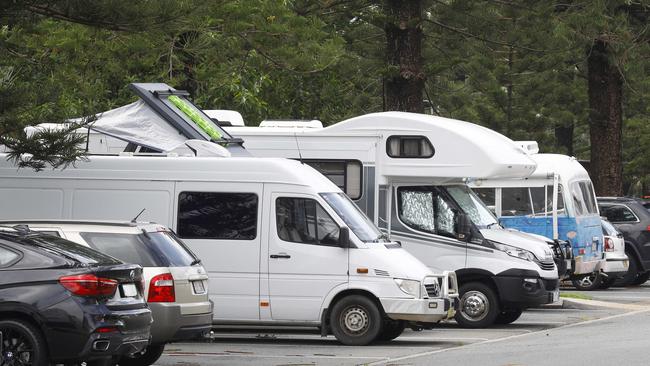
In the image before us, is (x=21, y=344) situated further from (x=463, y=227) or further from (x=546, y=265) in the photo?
(x=546, y=265)

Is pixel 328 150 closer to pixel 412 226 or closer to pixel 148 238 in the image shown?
pixel 412 226

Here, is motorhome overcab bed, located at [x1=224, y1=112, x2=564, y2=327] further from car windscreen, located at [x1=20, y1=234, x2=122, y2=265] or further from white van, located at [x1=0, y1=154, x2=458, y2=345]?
car windscreen, located at [x1=20, y1=234, x2=122, y2=265]

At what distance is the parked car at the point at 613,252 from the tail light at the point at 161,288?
13607mm

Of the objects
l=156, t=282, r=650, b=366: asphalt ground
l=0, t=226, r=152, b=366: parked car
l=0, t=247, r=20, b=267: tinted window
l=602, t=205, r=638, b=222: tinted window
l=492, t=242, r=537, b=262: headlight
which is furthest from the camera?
l=602, t=205, r=638, b=222: tinted window

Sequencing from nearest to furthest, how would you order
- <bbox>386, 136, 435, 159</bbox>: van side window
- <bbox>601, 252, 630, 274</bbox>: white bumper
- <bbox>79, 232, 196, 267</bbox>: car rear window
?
<bbox>79, 232, 196, 267</bbox>: car rear window < <bbox>386, 136, 435, 159</bbox>: van side window < <bbox>601, 252, 630, 274</bbox>: white bumper

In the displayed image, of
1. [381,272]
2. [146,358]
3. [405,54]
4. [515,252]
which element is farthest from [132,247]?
[405,54]

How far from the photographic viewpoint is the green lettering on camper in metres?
18.4

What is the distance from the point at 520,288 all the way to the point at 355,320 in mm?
3435

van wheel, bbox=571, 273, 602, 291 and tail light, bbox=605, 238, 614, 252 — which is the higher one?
tail light, bbox=605, 238, 614, 252

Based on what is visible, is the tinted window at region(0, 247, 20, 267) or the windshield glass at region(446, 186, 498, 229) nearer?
the tinted window at region(0, 247, 20, 267)

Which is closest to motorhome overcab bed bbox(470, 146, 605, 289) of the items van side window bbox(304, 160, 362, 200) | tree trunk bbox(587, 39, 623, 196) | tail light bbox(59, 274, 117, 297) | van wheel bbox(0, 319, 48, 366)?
van side window bbox(304, 160, 362, 200)

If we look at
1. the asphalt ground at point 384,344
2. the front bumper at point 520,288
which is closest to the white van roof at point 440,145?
the front bumper at point 520,288

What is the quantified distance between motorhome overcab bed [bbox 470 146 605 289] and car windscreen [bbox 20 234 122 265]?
12.3 m

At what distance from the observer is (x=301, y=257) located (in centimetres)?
1636
